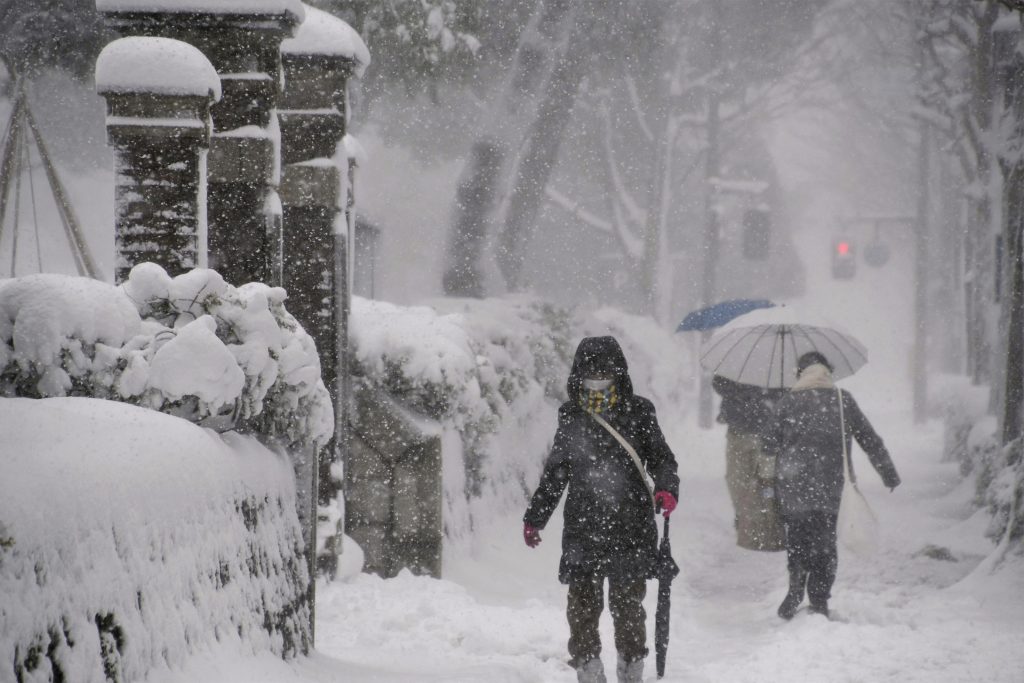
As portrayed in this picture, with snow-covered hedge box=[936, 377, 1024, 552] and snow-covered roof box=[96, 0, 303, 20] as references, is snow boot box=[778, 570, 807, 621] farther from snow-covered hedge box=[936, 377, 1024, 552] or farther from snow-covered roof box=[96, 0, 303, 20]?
snow-covered roof box=[96, 0, 303, 20]

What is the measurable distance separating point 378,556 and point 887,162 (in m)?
34.6

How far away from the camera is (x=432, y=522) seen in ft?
25.1

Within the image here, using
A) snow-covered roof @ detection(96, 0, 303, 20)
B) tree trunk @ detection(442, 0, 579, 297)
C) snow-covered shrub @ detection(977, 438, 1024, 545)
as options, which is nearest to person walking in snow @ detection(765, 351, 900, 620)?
snow-covered shrub @ detection(977, 438, 1024, 545)

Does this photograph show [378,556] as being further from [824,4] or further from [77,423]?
[824,4]

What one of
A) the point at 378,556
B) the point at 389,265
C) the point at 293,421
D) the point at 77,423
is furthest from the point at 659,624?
the point at 389,265

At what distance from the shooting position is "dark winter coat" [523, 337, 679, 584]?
5.13 meters

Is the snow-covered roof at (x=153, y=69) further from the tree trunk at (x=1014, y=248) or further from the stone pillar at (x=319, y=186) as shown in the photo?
the tree trunk at (x=1014, y=248)

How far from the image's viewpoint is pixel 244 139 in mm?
5652

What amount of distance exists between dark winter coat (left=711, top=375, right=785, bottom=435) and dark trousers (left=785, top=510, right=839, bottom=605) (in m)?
2.73

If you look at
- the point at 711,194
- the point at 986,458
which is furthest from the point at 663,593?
the point at 711,194

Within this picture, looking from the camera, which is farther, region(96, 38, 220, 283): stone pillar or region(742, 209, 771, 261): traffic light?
region(742, 209, 771, 261): traffic light

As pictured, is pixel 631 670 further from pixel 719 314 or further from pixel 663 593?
pixel 719 314

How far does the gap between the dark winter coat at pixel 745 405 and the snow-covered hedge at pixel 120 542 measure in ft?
23.4

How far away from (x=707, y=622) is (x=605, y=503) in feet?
9.30
